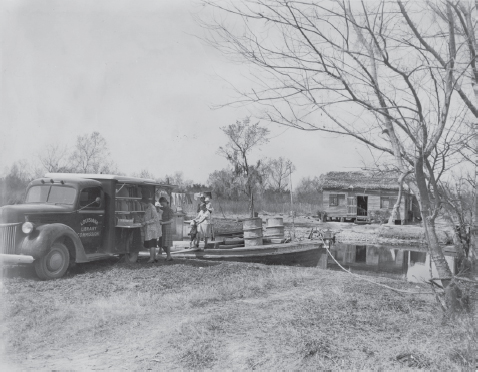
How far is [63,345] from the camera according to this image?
182 inches

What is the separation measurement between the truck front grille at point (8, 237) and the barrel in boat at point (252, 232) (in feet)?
24.2

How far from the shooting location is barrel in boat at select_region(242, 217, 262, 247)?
14.1m

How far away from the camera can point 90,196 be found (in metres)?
9.37

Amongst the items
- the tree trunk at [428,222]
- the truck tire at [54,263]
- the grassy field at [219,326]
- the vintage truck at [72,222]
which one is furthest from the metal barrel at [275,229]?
the tree trunk at [428,222]

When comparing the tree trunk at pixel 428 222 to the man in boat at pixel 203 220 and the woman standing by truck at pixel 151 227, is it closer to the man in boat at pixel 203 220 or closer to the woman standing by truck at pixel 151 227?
the woman standing by truck at pixel 151 227

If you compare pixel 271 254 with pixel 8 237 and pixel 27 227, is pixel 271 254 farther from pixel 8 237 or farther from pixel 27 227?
pixel 8 237

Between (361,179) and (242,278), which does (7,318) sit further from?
(361,179)

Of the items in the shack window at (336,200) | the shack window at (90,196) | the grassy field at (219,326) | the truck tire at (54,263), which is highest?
the shack window at (336,200)

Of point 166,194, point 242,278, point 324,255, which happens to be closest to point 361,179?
Result: point 324,255

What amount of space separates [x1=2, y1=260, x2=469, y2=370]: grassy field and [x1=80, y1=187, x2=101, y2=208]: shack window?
1.71 m

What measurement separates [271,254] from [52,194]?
675 centimetres

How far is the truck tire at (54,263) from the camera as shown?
7996 millimetres

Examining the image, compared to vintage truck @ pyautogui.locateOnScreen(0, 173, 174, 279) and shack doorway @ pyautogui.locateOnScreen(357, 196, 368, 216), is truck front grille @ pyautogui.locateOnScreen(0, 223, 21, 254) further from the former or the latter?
shack doorway @ pyautogui.locateOnScreen(357, 196, 368, 216)

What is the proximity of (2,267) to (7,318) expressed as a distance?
2.68 metres
